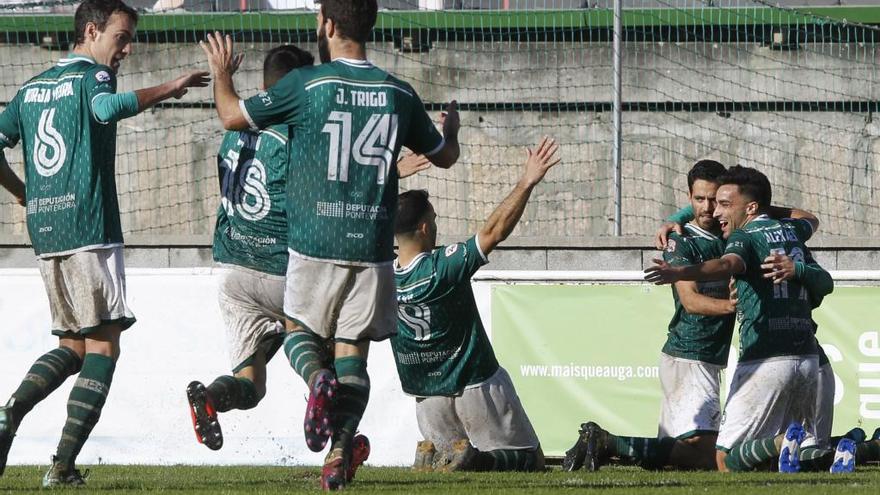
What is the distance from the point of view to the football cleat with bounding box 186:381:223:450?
263 inches

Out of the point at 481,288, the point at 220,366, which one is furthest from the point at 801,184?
the point at 220,366

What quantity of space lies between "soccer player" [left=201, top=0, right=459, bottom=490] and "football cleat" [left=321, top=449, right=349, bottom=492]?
43 millimetres

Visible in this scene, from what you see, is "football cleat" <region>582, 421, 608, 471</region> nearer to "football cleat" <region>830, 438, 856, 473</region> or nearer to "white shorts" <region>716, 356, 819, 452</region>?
"white shorts" <region>716, 356, 819, 452</region>

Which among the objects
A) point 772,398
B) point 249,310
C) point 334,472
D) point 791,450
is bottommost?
point 791,450

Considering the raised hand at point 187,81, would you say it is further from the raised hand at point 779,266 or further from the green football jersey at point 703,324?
the green football jersey at point 703,324

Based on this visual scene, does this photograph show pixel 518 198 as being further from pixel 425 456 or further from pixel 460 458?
pixel 425 456

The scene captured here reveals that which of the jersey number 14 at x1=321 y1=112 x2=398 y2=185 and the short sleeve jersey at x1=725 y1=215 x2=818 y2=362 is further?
the short sleeve jersey at x1=725 y1=215 x2=818 y2=362

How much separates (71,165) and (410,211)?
91.8 inches

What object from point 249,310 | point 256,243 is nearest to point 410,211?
point 256,243

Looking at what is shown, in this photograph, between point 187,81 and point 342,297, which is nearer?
point 342,297

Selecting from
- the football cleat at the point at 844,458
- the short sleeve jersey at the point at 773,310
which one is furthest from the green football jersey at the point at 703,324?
the football cleat at the point at 844,458

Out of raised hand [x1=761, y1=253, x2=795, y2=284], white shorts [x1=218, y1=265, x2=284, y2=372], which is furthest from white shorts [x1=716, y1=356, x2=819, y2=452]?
white shorts [x1=218, y1=265, x2=284, y2=372]

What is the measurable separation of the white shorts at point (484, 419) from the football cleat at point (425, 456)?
96 mm

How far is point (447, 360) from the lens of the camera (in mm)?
8656
